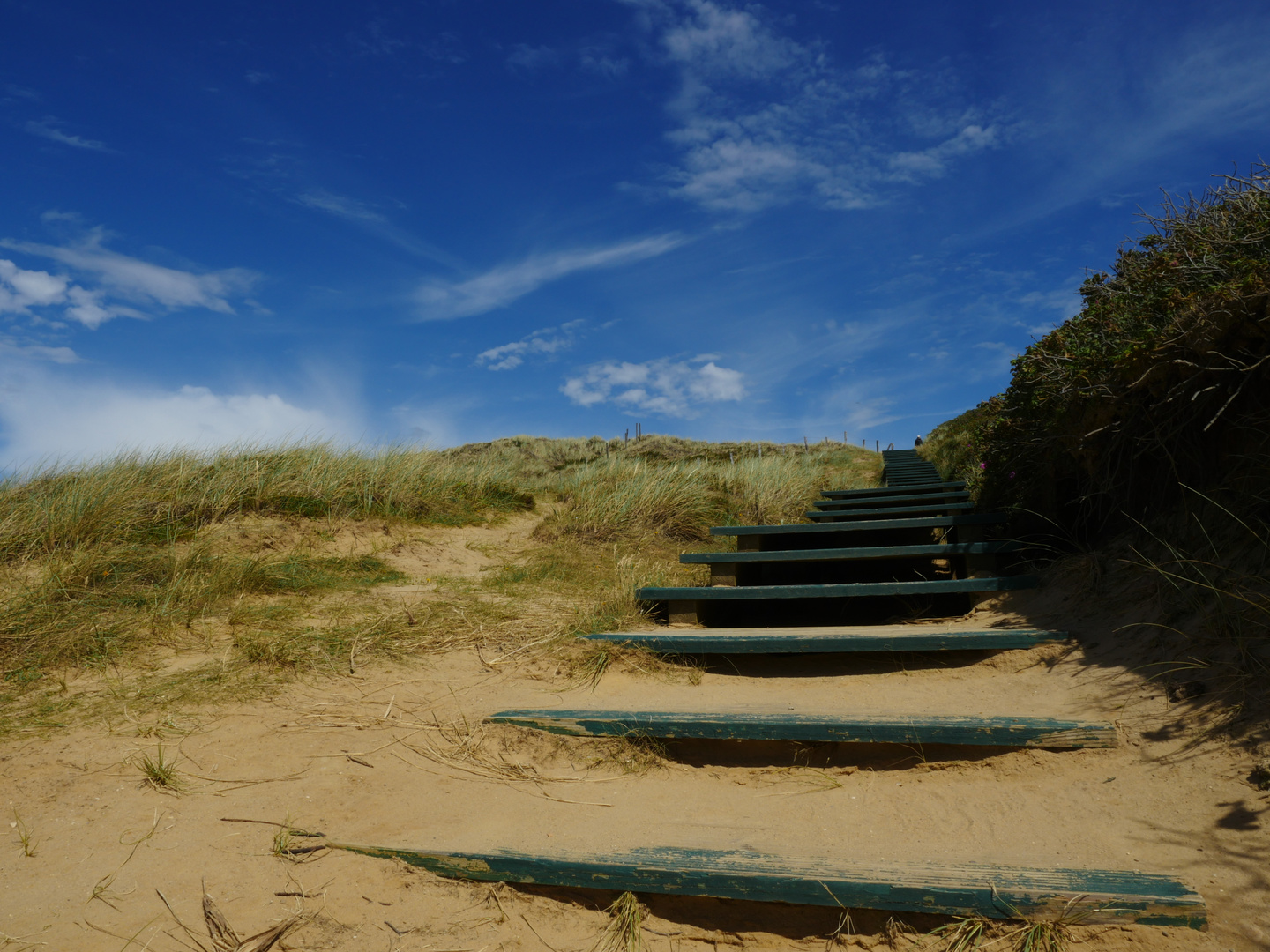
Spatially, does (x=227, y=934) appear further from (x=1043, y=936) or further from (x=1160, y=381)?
(x=1160, y=381)

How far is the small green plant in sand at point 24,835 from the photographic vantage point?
197 cm

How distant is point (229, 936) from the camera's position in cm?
167

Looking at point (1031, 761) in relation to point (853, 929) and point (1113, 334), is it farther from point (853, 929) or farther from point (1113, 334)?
point (1113, 334)

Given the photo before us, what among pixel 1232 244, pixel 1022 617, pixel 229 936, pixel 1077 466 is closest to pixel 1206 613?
pixel 1022 617

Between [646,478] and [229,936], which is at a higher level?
[646,478]

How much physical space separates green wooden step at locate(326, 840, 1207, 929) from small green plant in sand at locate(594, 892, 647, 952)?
0.04 metres

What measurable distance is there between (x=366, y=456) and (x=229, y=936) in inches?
227

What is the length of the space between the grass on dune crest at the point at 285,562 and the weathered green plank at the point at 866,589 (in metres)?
0.45

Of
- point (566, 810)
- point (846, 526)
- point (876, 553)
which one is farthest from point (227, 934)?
point (846, 526)

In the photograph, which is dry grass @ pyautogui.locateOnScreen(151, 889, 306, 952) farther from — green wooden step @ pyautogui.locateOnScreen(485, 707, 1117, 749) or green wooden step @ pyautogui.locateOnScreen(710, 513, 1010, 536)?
green wooden step @ pyautogui.locateOnScreen(710, 513, 1010, 536)

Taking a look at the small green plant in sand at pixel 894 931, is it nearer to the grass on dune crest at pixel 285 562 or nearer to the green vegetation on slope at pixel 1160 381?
the green vegetation on slope at pixel 1160 381

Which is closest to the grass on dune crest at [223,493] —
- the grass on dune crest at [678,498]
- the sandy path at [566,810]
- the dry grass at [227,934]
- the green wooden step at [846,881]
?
the grass on dune crest at [678,498]

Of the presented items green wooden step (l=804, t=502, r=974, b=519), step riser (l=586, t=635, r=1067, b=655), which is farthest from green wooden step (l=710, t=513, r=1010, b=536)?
step riser (l=586, t=635, r=1067, b=655)

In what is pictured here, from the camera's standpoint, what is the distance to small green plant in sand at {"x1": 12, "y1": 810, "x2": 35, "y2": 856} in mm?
1967
